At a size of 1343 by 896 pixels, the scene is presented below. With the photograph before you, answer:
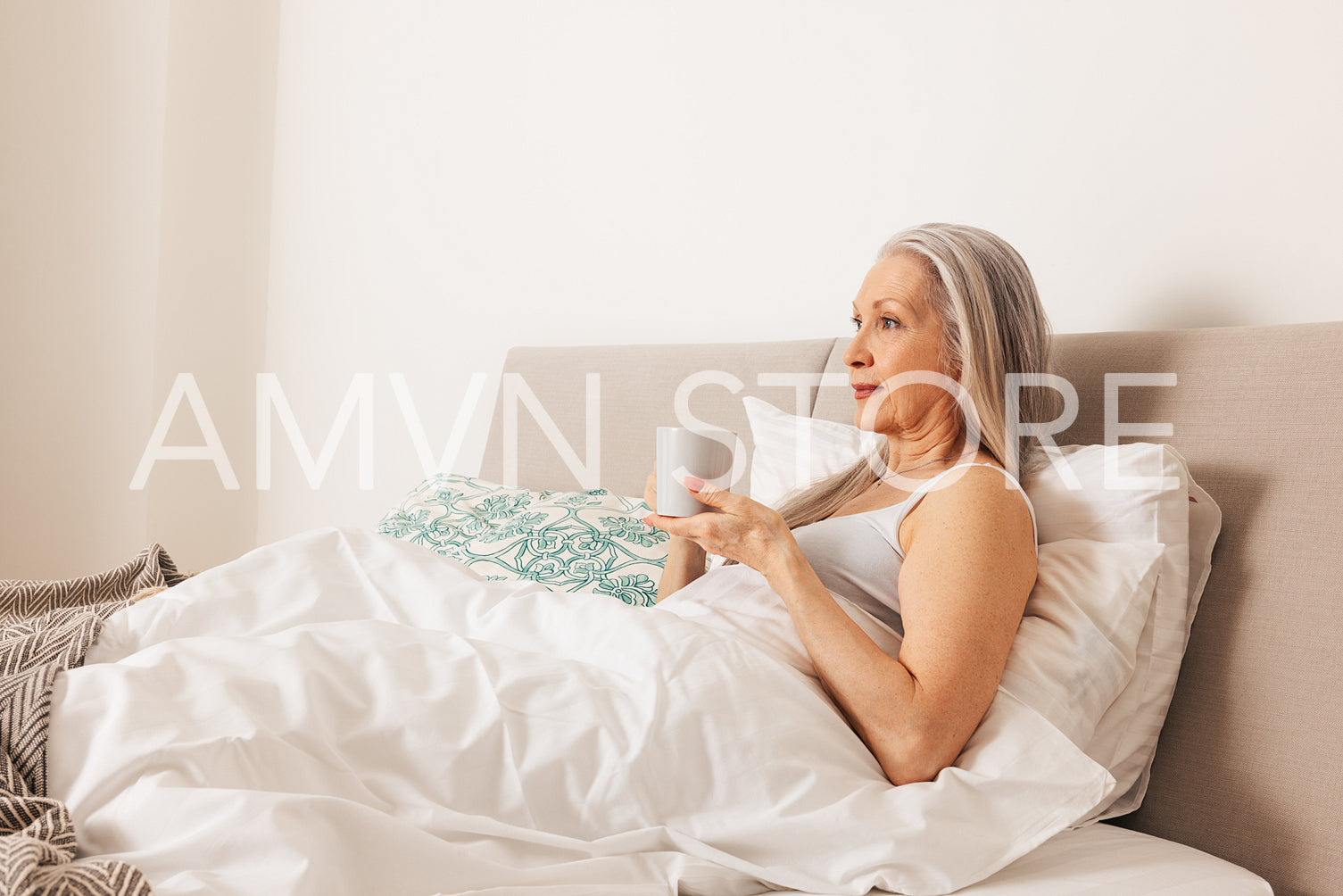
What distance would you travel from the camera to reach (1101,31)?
1.55 meters

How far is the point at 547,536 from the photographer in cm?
175

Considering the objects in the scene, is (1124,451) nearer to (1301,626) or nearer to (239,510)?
(1301,626)

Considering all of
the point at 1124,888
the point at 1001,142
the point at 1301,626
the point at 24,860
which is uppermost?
the point at 1001,142

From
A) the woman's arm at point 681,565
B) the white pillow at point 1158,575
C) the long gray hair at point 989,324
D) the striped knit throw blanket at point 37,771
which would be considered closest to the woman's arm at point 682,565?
the woman's arm at point 681,565

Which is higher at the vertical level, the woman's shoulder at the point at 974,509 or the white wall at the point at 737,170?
the white wall at the point at 737,170

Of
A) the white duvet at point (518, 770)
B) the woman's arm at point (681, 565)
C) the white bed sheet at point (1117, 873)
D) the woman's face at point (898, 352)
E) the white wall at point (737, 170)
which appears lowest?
the white bed sheet at point (1117, 873)

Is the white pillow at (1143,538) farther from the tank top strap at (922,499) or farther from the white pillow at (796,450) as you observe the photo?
the white pillow at (796,450)

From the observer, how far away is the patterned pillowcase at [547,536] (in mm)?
1674

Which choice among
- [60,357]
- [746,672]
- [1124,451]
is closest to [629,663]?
[746,672]

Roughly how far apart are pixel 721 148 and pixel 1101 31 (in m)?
0.85

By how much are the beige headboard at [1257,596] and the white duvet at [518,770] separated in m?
0.23

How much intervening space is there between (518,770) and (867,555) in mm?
569

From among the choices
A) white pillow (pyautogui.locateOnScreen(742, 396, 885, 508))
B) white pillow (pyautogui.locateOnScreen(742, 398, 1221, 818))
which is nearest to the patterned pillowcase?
white pillow (pyautogui.locateOnScreen(742, 396, 885, 508))

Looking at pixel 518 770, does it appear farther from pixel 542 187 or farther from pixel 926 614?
pixel 542 187
